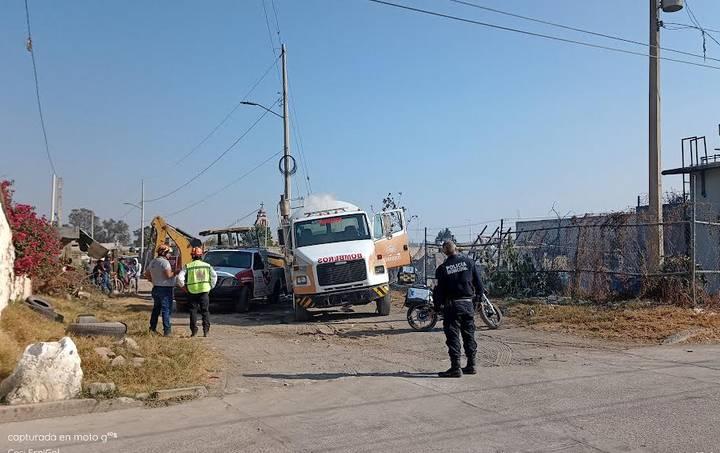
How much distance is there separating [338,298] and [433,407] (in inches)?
315

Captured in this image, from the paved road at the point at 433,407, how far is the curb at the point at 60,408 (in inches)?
6.3

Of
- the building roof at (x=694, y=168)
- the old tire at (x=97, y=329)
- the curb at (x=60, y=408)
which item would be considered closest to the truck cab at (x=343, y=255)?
the old tire at (x=97, y=329)

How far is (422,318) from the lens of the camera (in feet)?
43.3

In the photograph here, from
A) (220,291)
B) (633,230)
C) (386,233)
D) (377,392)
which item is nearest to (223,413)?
(377,392)

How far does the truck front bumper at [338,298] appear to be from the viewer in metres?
14.7

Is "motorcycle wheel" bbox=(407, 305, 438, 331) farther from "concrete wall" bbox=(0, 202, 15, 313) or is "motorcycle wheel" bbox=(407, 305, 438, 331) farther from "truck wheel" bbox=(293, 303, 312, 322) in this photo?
"concrete wall" bbox=(0, 202, 15, 313)

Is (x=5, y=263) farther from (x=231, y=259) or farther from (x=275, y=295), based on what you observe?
(x=275, y=295)

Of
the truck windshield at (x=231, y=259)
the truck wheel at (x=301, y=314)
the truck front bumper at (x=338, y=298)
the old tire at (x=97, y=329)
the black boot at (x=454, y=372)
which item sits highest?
the truck windshield at (x=231, y=259)

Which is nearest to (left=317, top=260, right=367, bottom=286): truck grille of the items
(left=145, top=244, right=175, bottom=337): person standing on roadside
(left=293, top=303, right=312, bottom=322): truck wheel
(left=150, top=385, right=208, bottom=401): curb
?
(left=293, top=303, right=312, bottom=322): truck wheel

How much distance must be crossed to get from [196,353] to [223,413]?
2.93m

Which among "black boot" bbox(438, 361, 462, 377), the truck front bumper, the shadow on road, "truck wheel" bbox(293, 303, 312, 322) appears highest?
the truck front bumper

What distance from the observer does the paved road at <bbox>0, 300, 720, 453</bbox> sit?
5.64 metres

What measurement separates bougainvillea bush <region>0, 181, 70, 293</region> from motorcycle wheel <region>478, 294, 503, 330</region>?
32.9ft

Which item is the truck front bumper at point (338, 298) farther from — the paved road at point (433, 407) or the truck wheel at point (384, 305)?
the paved road at point (433, 407)
